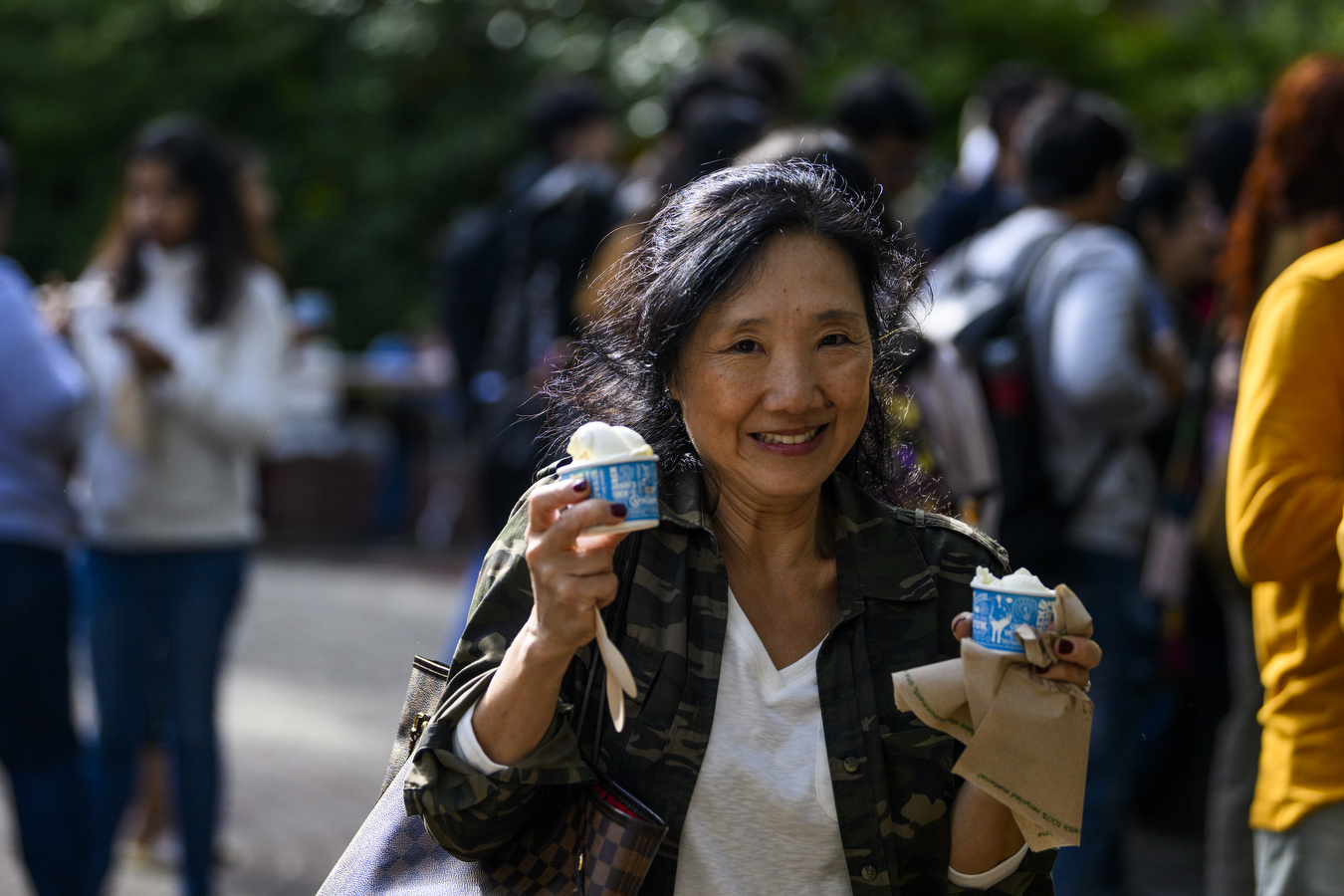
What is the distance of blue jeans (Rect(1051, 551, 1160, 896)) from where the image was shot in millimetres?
4453

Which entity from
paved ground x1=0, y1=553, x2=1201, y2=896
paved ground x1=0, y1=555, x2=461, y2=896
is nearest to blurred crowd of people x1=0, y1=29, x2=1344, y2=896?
paved ground x1=0, y1=553, x2=1201, y2=896

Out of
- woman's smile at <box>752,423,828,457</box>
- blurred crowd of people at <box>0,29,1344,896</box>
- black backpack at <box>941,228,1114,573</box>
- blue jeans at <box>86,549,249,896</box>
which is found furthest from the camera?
blue jeans at <box>86,549,249,896</box>

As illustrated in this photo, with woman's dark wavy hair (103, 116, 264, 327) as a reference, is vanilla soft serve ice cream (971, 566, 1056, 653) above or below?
below

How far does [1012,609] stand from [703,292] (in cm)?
72

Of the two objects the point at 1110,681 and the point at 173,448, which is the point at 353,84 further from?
the point at 1110,681

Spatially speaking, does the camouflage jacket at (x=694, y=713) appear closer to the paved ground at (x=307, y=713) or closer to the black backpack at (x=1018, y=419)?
the black backpack at (x=1018, y=419)

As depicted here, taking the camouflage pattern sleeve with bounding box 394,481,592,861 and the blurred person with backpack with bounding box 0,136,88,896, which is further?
the blurred person with backpack with bounding box 0,136,88,896

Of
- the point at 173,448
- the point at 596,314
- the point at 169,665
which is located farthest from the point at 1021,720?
the point at 173,448

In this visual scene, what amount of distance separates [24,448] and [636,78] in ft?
68.7

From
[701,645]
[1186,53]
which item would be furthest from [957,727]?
[1186,53]

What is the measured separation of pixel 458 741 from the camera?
2123mm

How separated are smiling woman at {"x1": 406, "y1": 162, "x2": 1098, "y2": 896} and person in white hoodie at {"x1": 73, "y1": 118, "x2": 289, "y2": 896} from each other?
106 inches

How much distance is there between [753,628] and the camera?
7.69ft

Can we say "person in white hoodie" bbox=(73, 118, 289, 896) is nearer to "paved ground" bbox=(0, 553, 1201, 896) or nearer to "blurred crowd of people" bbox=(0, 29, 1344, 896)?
"blurred crowd of people" bbox=(0, 29, 1344, 896)
